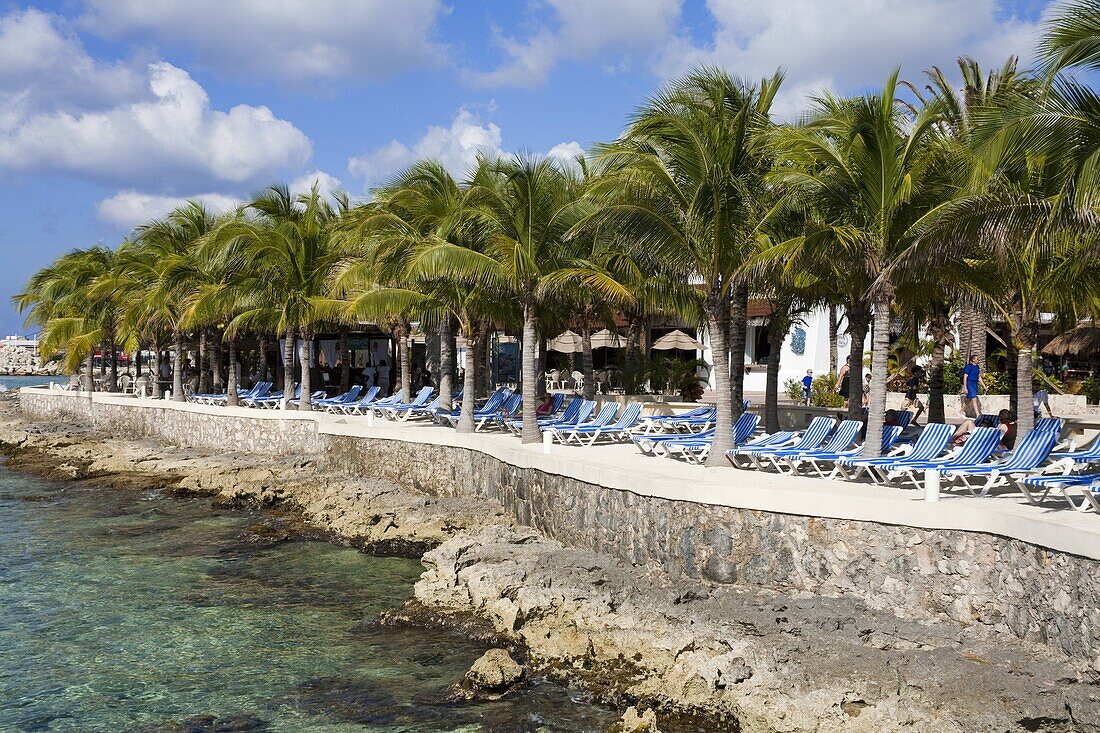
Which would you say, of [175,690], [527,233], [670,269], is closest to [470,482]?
[527,233]

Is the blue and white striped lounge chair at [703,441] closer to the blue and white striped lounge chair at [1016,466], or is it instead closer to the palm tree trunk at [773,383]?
the palm tree trunk at [773,383]

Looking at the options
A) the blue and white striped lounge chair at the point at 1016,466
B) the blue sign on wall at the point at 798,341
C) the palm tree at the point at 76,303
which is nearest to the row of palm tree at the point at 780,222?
the blue and white striped lounge chair at the point at 1016,466

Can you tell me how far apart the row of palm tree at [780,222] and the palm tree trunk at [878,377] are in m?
0.03

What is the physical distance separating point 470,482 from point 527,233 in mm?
4526

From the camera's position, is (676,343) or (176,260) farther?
(676,343)

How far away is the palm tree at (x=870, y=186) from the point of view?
11.8 m

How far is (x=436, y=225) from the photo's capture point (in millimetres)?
18828

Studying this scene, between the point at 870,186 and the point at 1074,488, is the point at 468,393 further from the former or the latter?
the point at 1074,488

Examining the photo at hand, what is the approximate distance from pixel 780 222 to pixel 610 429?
4.96 metres

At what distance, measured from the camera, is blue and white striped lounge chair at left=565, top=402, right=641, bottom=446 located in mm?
16688

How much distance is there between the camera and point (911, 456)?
11.8 m

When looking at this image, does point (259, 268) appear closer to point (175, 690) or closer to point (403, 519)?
point (403, 519)

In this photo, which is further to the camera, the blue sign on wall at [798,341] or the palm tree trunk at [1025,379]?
the blue sign on wall at [798,341]

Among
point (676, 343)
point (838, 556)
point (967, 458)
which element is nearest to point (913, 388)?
point (967, 458)
